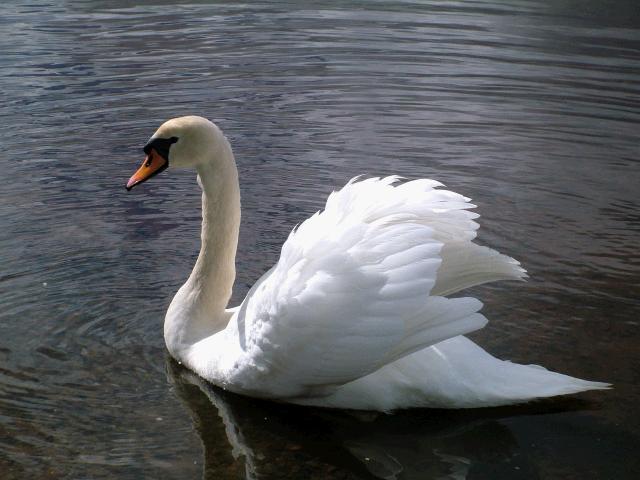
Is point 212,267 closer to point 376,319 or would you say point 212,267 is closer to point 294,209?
point 376,319

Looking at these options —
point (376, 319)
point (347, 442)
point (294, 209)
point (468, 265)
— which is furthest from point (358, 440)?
point (294, 209)

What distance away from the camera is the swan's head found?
17.6ft

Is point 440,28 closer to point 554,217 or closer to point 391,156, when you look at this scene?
point 391,156

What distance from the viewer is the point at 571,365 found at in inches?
209

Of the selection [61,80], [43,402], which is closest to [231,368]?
[43,402]

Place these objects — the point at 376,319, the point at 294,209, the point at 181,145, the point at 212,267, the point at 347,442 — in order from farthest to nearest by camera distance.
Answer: the point at 294,209 → the point at 212,267 → the point at 181,145 → the point at 347,442 → the point at 376,319

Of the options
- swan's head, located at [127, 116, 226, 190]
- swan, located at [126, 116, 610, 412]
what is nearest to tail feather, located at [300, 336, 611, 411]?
swan, located at [126, 116, 610, 412]

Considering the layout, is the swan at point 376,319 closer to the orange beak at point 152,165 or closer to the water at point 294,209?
the water at point 294,209

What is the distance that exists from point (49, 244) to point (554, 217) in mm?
3584

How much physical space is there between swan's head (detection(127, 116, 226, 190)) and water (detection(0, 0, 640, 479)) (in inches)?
36.9

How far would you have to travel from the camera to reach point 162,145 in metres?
5.45

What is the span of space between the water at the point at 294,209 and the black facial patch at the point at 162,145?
100 centimetres

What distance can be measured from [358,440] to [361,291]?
717 mm

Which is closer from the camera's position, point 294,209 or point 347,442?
point 347,442
